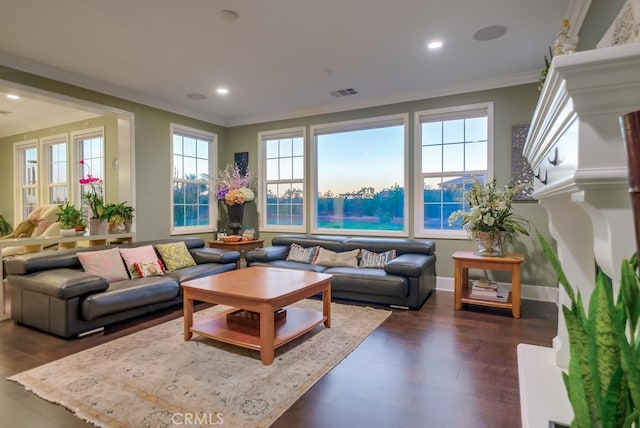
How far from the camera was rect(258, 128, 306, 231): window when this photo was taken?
5.77 m

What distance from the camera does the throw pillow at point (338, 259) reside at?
4.47 m

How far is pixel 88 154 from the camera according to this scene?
5828 millimetres

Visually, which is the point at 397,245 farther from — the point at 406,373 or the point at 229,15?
the point at 229,15

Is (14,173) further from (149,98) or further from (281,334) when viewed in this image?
(281,334)

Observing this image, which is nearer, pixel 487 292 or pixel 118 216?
pixel 487 292

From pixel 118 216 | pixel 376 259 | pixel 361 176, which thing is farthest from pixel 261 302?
pixel 361 176

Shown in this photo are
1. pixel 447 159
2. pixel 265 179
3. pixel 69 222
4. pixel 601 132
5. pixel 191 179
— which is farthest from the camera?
pixel 265 179

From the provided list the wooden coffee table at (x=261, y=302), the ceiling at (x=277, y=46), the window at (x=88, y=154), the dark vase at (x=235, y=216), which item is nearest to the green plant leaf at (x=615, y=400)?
the wooden coffee table at (x=261, y=302)

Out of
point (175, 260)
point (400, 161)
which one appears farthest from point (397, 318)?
point (175, 260)

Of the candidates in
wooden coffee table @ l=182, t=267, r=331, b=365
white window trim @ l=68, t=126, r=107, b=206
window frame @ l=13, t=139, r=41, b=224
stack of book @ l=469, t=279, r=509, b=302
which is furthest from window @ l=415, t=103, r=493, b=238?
window frame @ l=13, t=139, r=41, b=224

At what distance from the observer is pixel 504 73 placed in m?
4.07

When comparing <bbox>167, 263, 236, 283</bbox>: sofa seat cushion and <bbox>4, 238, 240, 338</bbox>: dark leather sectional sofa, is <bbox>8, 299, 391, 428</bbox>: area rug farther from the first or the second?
<bbox>167, 263, 236, 283</bbox>: sofa seat cushion

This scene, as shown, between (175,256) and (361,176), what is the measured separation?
9.75ft

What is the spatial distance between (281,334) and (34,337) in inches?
90.1
